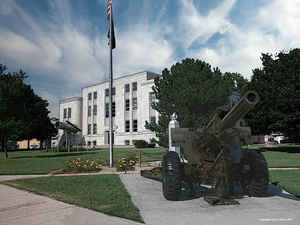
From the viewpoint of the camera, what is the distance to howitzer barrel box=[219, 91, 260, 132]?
4.40m

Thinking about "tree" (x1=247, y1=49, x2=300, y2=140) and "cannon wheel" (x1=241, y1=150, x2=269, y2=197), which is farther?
"tree" (x1=247, y1=49, x2=300, y2=140)

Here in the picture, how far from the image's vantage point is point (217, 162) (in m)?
5.33

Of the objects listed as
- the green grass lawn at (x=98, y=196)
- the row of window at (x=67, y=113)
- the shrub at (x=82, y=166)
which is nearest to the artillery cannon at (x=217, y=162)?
the green grass lawn at (x=98, y=196)

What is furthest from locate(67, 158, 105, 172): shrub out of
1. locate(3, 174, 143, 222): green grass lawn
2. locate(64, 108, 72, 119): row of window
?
locate(64, 108, 72, 119): row of window

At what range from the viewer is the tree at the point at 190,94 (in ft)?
56.8

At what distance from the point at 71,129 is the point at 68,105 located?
25.0 meters

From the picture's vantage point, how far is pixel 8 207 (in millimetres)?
5395

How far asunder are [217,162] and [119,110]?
148 ft

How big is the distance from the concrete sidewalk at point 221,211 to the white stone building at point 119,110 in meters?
37.3

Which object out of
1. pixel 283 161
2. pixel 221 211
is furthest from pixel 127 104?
pixel 221 211

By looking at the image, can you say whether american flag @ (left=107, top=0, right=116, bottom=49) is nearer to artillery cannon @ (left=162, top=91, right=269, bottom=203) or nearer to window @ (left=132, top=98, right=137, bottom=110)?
artillery cannon @ (left=162, top=91, right=269, bottom=203)

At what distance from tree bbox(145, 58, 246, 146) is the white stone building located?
77.6 feet

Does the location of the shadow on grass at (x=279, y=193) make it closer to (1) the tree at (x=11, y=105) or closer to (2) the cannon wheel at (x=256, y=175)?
(2) the cannon wheel at (x=256, y=175)

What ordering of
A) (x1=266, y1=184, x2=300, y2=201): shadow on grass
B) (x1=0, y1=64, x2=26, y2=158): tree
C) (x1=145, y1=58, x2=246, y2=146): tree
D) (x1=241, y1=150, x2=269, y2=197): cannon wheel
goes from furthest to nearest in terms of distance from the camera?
(x1=0, y1=64, x2=26, y2=158): tree < (x1=145, y1=58, x2=246, y2=146): tree < (x1=266, y1=184, x2=300, y2=201): shadow on grass < (x1=241, y1=150, x2=269, y2=197): cannon wheel
